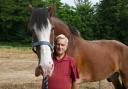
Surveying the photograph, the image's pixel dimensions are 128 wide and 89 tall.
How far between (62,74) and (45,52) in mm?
337

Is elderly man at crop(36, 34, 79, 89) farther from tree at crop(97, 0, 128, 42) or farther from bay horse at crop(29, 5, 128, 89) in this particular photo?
tree at crop(97, 0, 128, 42)

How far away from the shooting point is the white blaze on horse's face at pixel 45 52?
3.52 m

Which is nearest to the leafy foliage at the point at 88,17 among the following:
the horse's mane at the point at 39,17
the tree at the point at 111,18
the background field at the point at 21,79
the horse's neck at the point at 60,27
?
the tree at the point at 111,18

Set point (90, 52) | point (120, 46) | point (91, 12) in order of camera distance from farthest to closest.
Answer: point (91, 12), point (120, 46), point (90, 52)

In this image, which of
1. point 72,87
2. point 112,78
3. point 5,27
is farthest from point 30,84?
point 5,27

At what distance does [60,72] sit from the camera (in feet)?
12.5

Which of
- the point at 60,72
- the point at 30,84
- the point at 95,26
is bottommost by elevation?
the point at 95,26

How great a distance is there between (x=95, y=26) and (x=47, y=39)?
4105cm

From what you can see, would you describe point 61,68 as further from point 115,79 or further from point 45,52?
point 115,79

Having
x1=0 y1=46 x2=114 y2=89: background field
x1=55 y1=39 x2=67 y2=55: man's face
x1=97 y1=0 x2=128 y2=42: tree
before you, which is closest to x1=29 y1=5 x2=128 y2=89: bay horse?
x1=55 y1=39 x2=67 y2=55: man's face

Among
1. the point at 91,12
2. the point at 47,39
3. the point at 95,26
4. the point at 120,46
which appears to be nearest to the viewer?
the point at 47,39

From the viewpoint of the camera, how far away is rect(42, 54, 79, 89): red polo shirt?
3.78m

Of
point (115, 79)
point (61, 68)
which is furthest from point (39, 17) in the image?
point (115, 79)

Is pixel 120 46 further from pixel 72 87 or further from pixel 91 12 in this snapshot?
pixel 91 12
